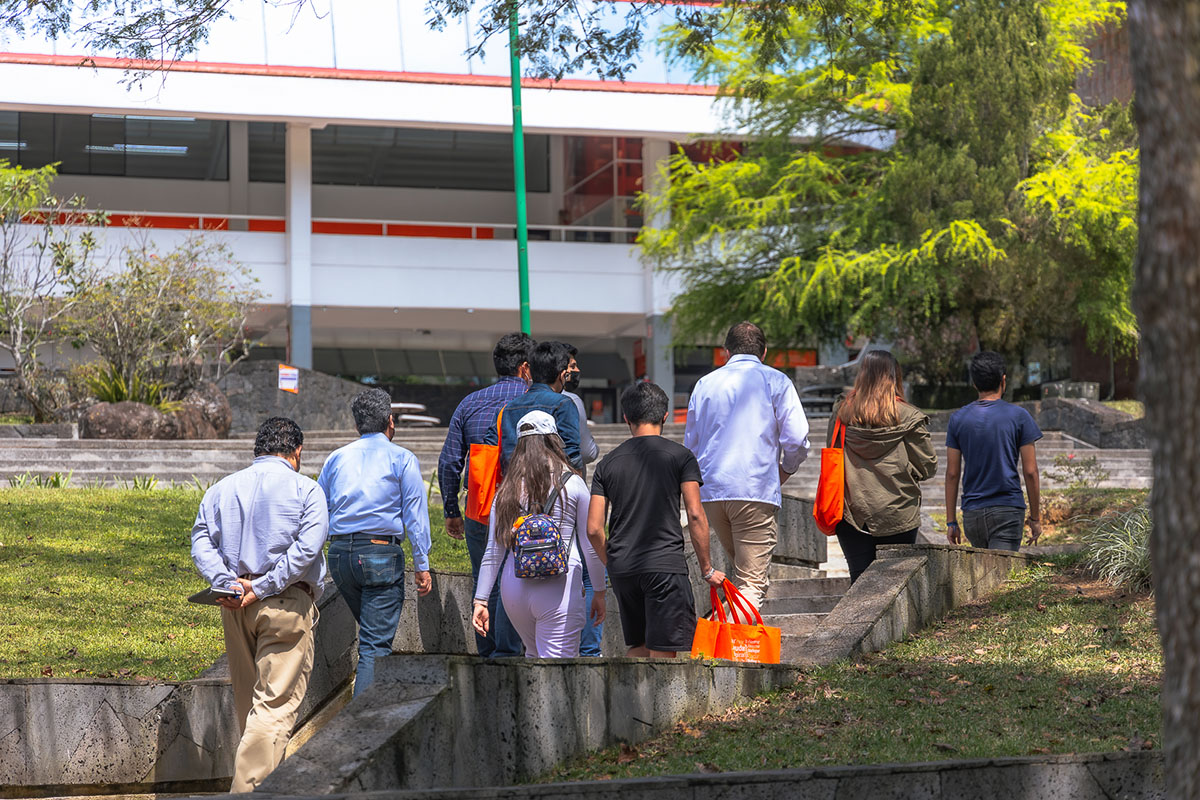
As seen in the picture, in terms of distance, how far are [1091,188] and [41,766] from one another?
20.1 meters

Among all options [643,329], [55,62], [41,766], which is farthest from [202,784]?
[643,329]

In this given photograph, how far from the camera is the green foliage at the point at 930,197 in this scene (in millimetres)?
22312

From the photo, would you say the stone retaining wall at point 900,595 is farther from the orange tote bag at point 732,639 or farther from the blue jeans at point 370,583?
the blue jeans at point 370,583

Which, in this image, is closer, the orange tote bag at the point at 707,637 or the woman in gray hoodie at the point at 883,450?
the orange tote bag at the point at 707,637

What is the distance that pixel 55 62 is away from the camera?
90.1ft

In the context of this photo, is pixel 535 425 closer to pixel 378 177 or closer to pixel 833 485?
pixel 833 485

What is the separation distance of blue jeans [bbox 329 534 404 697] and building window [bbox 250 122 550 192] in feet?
105

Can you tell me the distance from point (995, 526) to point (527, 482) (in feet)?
11.3

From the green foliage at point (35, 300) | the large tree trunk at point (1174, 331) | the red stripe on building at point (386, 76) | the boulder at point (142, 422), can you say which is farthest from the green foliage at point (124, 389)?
the large tree trunk at point (1174, 331)

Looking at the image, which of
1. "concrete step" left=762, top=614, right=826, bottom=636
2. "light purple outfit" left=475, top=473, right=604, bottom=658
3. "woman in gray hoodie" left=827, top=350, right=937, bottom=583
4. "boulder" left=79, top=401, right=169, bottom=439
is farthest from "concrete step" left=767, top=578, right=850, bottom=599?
"boulder" left=79, top=401, right=169, bottom=439

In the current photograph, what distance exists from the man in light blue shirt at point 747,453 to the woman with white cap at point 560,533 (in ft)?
3.79

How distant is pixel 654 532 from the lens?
604 centimetres

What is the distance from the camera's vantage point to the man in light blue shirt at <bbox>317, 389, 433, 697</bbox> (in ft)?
20.8

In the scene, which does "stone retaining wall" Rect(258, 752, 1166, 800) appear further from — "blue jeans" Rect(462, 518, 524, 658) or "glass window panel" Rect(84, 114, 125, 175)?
"glass window panel" Rect(84, 114, 125, 175)
